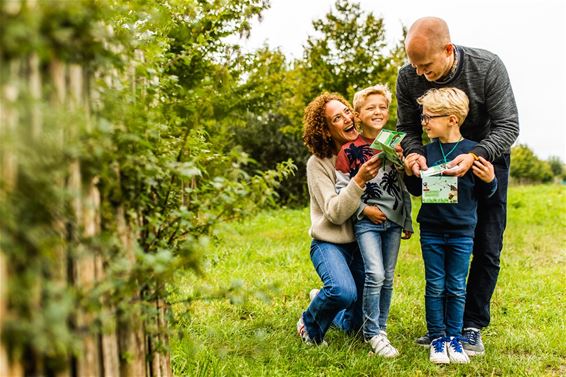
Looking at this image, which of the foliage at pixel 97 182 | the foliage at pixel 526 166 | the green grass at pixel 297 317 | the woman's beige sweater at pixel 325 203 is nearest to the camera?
the foliage at pixel 97 182

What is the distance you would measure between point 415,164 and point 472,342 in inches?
48.7

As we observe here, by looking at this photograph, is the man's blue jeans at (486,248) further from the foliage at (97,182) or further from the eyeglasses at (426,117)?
the foliage at (97,182)

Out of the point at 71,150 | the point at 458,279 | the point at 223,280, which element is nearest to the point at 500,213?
the point at 458,279

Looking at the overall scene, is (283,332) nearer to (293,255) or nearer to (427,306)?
(427,306)

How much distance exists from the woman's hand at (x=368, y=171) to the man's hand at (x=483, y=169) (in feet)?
1.85

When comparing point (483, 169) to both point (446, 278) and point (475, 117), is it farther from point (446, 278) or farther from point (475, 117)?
point (446, 278)

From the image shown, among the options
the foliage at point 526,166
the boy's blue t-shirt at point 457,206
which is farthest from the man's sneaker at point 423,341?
the foliage at point 526,166

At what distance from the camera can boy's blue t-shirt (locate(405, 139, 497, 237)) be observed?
146 inches

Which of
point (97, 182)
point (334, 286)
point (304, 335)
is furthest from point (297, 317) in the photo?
point (97, 182)

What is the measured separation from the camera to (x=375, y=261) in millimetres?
3822

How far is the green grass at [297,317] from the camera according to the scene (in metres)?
3.46

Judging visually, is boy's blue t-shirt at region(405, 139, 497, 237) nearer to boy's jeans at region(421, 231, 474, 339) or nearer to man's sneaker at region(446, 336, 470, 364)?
boy's jeans at region(421, 231, 474, 339)

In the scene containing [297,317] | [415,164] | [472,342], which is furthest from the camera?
[297,317]

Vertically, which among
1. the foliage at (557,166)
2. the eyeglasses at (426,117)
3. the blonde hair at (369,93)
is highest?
the blonde hair at (369,93)
